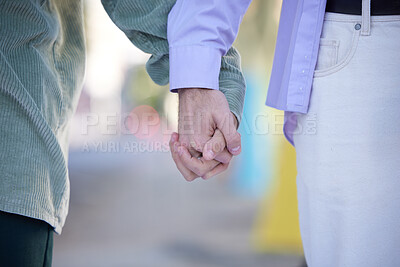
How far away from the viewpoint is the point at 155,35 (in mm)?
1266

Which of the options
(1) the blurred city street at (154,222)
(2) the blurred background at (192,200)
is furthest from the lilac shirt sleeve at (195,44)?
(1) the blurred city street at (154,222)

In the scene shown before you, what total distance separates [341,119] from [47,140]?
78 cm

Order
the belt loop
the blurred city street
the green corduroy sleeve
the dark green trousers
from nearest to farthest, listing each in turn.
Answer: the dark green trousers, the belt loop, the green corduroy sleeve, the blurred city street

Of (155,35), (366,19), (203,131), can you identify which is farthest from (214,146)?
(366,19)

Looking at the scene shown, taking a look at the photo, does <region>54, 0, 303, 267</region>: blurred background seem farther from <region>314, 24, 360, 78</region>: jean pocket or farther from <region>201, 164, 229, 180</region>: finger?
<region>314, 24, 360, 78</region>: jean pocket

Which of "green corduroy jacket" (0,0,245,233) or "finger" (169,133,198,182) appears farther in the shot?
"finger" (169,133,198,182)

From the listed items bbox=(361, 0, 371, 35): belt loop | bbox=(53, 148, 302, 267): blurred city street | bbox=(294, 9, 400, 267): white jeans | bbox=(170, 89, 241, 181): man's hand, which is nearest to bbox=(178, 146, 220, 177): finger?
bbox=(170, 89, 241, 181): man's hand

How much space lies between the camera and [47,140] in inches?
39.5

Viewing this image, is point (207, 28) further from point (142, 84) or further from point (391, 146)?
point (142, 84)

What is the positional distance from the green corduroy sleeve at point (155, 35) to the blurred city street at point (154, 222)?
2.41m

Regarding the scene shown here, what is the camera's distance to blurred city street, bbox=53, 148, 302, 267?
3.55 metres

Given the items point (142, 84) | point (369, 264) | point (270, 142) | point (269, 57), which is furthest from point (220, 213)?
point (369, 264)

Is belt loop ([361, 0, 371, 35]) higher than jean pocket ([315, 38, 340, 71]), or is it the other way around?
belt loop ([361, 0, 371, 35])

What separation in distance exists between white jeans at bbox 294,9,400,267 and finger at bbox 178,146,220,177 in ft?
1.05
